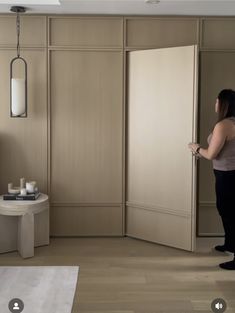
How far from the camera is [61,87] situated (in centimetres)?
492

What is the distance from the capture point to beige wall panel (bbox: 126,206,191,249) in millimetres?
4637

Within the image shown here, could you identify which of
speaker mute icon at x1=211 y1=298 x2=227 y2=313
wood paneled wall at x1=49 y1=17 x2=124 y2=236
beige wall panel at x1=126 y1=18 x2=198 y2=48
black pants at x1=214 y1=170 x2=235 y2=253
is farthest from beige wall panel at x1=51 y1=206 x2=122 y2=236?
speaker mute icon at x1=211 y1=298 x2=227 y2=313

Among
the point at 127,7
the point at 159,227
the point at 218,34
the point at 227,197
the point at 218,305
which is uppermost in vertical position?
the point at 127,7

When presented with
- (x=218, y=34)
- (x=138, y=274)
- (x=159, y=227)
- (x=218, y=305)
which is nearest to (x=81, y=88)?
(x=218, y=34)

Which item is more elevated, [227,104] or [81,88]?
[81,88]

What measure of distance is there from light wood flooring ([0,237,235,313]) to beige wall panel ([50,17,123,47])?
1.94 m

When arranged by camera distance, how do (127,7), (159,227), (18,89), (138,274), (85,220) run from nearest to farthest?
1. (138,274)
2. (127,7)
3. (18,89)
4. (159,227)
5. (85,220)

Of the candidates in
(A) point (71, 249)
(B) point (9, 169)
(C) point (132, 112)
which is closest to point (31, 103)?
(B) point (9, 169)

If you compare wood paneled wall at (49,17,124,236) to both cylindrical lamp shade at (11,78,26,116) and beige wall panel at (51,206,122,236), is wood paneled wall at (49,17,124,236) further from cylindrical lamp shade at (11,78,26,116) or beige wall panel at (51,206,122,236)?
cylindrical lamp shade at (11,78,26,116)

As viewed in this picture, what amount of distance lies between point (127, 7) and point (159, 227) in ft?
6.82

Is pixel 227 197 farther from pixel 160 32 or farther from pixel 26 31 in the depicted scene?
pixel 26 31

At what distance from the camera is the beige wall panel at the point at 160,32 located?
4898 millimetres

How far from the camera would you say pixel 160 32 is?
4.91 m

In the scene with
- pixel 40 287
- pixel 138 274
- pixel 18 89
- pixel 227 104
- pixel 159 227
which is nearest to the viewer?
pixel 40 287
